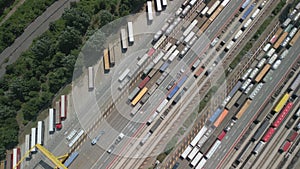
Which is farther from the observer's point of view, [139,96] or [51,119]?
[139,96]

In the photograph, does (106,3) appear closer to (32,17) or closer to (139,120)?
(32,17)

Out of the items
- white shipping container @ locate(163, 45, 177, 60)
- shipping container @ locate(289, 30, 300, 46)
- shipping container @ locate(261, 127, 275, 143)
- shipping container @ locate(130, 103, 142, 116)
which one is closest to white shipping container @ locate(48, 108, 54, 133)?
shipping container @ locate(130, 103, 142, 116)

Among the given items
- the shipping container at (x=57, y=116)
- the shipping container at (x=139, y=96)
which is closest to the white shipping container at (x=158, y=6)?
the shipping container at (x=139, y=96)

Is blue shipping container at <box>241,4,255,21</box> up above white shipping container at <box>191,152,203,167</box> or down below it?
above

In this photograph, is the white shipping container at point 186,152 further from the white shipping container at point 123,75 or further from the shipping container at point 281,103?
the white shipping container at point 123,75

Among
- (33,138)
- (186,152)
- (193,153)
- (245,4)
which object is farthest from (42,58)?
(245,4)

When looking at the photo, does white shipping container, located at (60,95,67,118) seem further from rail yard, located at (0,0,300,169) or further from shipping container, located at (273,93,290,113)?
shipping container, located at (273,93,290,113)

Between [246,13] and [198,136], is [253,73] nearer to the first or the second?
[246,13]
